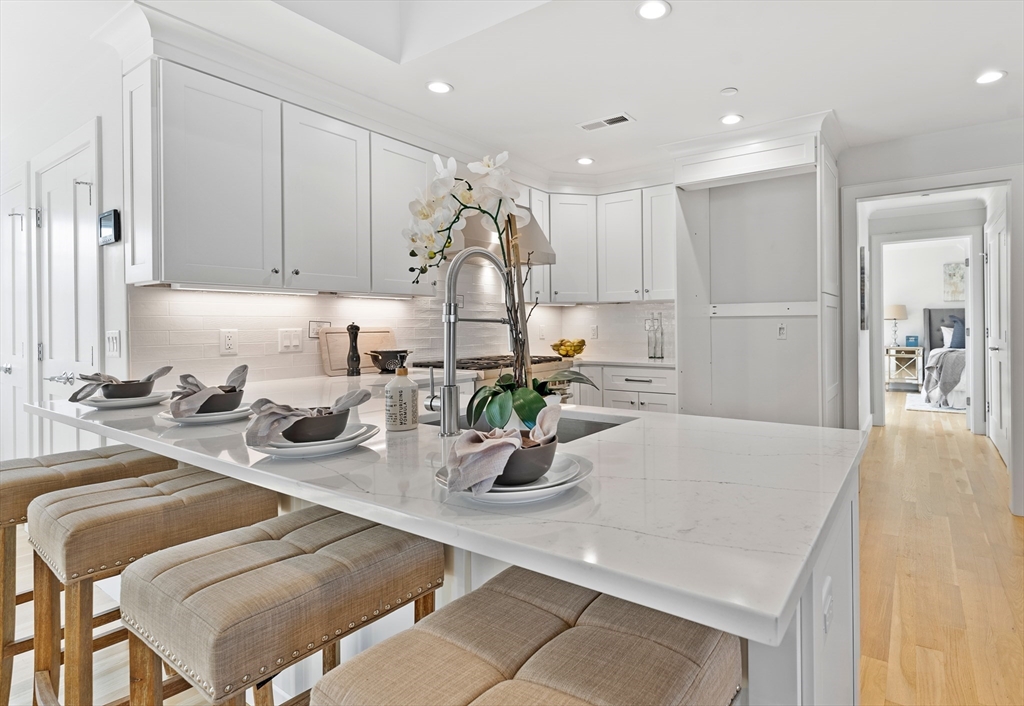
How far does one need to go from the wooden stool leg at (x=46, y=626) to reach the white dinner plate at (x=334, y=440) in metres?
0.91

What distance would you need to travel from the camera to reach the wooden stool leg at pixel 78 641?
4.16 feet

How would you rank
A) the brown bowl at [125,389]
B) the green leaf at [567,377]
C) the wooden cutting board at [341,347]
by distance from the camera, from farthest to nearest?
the wooden cutting board at [341,347]
the brown bowl at [125,389]
the green leaf at [567,377]

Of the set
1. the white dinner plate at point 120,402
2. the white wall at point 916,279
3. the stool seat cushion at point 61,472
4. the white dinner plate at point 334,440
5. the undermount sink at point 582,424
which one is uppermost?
the white wall at point 916,279

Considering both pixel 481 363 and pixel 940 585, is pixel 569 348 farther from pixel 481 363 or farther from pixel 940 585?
pixel 940 585

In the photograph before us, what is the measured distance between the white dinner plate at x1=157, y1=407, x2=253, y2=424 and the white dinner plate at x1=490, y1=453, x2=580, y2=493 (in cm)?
95

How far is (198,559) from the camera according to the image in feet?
3.36

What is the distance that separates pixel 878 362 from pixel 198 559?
735 centimetres

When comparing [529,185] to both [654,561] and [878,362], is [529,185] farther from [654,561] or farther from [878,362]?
[878,362]

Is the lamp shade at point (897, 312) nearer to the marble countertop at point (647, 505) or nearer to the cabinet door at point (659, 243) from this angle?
the cabinet door at point (659, 243)

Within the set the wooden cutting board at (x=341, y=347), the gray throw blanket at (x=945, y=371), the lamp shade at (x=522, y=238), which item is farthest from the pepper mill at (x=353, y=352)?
the gray throw blanket at (x=945, y=371)

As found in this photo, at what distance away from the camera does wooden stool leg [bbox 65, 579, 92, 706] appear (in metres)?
1.27

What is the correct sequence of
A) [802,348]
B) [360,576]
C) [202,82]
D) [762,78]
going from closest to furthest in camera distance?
[360,576] < [202,82] < [762,78] < [802,348]

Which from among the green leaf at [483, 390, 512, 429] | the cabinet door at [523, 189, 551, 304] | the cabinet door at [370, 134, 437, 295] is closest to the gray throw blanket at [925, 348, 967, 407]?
the cabinet door at [523, 189, 551, 304]

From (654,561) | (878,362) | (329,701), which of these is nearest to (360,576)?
Result: (329,701)
